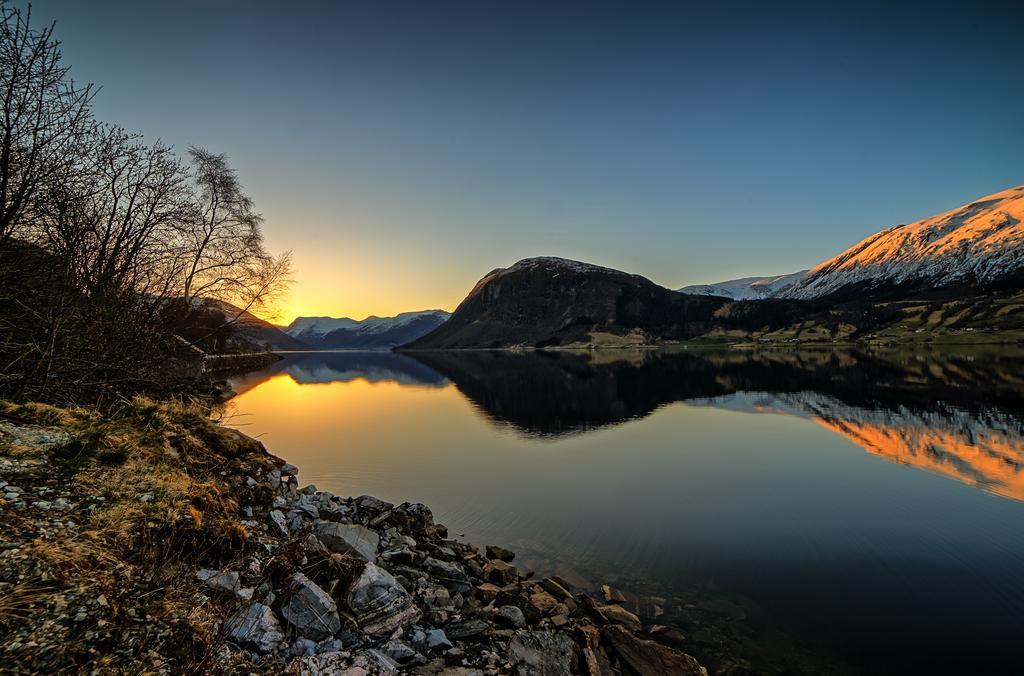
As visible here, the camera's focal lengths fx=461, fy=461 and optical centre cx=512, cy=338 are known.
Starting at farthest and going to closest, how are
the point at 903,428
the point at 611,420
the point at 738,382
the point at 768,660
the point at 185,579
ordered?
1. the point at 738,382
2. the point at 611,420
3. the point at 903,428
4. the point at 768,660
5. the point at 185,579

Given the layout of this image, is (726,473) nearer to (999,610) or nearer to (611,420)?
(999,610)

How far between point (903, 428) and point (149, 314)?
45479mm

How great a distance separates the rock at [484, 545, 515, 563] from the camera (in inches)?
564

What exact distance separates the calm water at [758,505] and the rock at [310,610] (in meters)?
7.69

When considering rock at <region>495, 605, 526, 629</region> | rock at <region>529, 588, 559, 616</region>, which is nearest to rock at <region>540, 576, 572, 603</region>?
rock at <region>529, 588, 559, 616</region>

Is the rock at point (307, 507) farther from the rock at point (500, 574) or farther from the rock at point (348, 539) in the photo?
the rock at point (500, 574)

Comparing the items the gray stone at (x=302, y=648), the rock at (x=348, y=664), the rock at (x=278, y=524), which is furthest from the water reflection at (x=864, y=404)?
the rock at (x=278, y=524)

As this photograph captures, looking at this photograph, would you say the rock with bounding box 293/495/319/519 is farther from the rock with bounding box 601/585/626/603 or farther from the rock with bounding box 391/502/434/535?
the rock with bounding box 601/585/626/603

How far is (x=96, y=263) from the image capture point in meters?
13.2

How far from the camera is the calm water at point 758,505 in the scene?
36.4ft

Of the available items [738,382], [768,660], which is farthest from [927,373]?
[768,660]

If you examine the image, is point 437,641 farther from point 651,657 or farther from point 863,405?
point 863,405

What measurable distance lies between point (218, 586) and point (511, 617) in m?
5.47

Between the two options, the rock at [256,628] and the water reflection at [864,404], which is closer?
the rock at [256,628]
